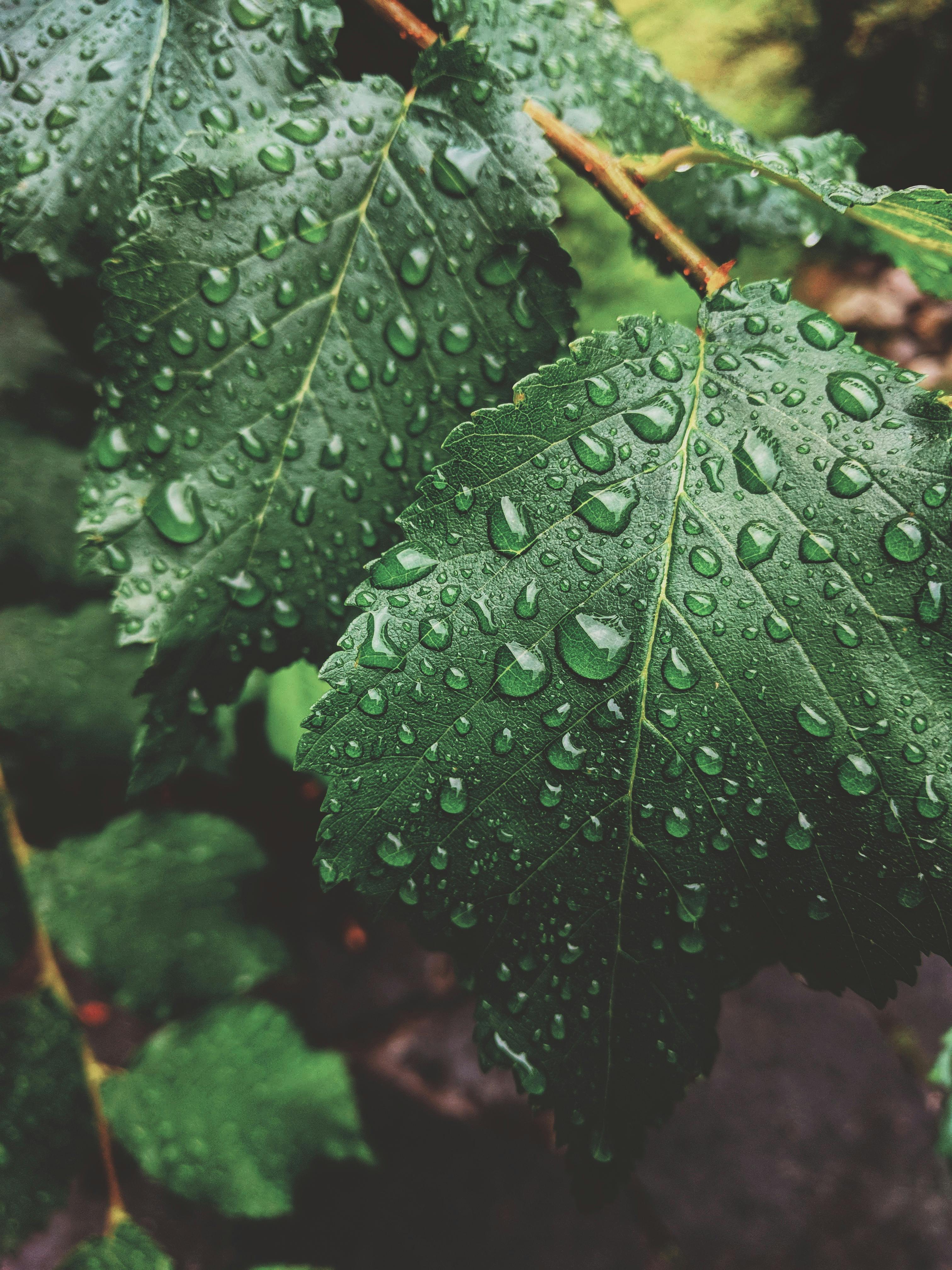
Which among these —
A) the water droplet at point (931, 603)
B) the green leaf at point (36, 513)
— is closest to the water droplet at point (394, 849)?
the water droplet at point (931, 603)

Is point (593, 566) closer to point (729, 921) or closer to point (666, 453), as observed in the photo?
point (666, 453)

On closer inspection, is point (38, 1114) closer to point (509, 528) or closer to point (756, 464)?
point (509, 528)

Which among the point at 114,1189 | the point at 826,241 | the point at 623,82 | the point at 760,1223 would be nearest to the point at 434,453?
the point at 623,82

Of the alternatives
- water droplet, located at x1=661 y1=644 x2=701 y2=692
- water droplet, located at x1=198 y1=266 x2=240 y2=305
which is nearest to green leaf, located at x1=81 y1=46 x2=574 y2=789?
water droplet, located at x1=198 y1=266 x2=240 y2=305

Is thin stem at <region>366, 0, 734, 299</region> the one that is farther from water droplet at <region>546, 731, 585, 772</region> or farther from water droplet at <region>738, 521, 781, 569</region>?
water droplet at <region>546, 731, 585, 772</region>

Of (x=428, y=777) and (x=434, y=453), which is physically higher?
(x=434, y=453)

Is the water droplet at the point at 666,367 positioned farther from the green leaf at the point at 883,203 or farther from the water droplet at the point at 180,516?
the water droplet at the point at 180,516

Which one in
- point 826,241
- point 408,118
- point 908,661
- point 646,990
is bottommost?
point 646,990

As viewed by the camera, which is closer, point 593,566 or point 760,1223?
point 593,566

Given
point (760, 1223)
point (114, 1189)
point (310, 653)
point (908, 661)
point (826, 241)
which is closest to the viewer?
point (908, 661)
